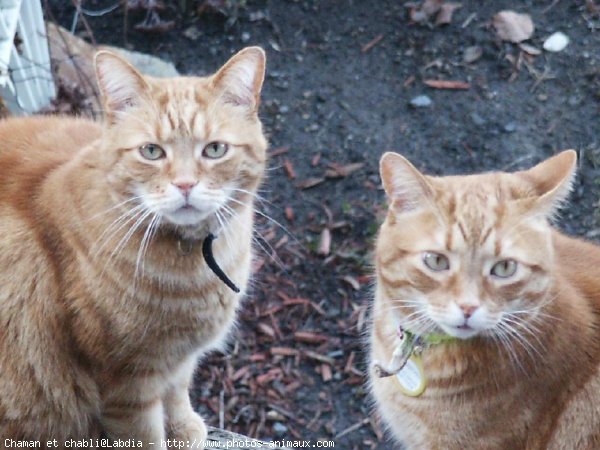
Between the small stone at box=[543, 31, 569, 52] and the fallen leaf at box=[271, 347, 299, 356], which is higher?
the small stone at box=[543, 31, 569, 52]

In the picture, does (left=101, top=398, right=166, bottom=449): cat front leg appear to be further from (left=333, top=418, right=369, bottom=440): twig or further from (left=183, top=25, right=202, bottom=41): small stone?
(left=183, top=25, right=202, bottom=41): small stone

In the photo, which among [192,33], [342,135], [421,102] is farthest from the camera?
[192,33]

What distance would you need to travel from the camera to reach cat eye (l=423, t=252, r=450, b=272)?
260 cm

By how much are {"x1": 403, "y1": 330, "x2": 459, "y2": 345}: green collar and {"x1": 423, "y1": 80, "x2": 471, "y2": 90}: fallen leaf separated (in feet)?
8.38

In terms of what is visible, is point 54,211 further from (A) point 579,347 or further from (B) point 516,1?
(B) point 516,1

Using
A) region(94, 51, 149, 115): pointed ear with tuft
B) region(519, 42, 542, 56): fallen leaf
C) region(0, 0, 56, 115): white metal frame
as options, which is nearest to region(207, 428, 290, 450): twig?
region(94, 51, 149, 115): pointed ear with tuft

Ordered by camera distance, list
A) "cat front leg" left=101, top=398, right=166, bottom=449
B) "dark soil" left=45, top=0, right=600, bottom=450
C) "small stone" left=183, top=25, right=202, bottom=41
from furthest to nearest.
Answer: "small stone" left=183, top=25, right=202, bottom=41 < "dark soil" left=45, top=0, right=600, bottom=450 < "cat front leg" left=101, top=398, right=166, bottom=449

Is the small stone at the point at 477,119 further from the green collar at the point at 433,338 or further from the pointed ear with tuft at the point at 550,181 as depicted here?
the green collar at the point at 433,338

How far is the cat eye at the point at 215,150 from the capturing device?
270 centimetres

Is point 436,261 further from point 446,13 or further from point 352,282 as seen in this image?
point 446,13

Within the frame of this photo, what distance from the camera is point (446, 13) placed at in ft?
17.4

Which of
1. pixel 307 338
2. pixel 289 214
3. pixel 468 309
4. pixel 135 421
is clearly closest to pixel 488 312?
pixel 468 309

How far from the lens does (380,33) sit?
5.29 meters

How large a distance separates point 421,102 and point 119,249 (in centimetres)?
270
